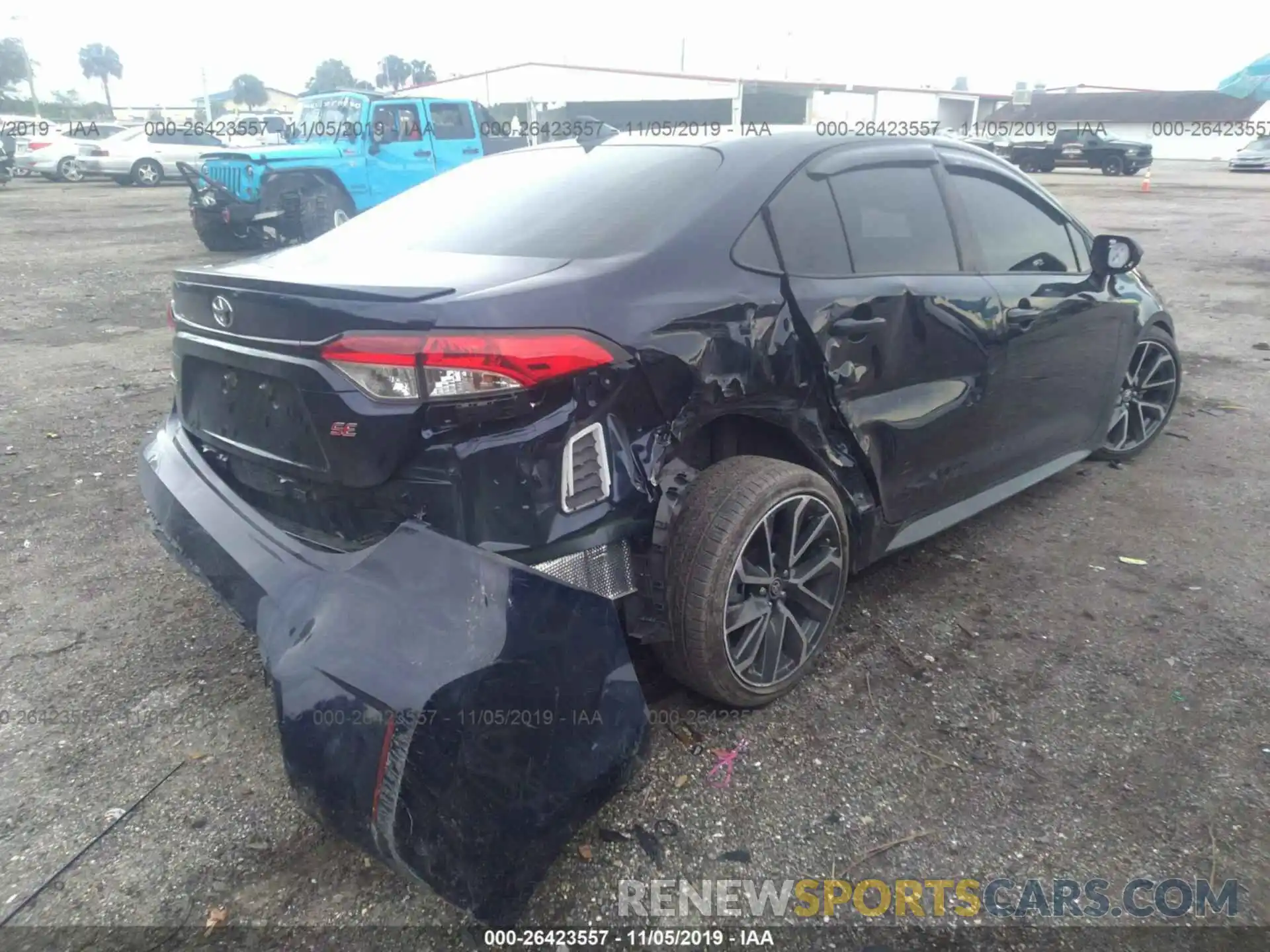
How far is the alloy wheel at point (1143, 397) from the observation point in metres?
4.58

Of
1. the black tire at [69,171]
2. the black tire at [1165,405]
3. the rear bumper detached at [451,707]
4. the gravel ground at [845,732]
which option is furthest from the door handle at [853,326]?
the black tire at [69,171]

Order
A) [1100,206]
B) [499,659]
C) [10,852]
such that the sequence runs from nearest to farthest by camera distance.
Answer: [499,659] → [10,852] → [1100,206]

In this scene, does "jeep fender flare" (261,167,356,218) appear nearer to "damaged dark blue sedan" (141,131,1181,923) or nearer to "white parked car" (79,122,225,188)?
"damaged dark blue sedan" (141,131,1181,923)

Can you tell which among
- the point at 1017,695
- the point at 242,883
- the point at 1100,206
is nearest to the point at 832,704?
the point at 1017,695

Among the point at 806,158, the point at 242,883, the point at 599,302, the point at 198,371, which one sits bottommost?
the point at 242,883

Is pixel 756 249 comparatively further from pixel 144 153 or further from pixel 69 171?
pixel 69 171

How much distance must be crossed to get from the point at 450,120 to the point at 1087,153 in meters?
25.2

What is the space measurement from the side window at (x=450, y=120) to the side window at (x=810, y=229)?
1211 cm

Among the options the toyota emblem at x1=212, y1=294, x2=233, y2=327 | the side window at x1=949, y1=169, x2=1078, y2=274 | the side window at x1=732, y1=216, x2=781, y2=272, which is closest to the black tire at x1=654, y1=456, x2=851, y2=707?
the side window at x1=732, y1=216, x2=781, y2=272

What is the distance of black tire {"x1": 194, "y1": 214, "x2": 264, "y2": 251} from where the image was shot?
1201 cm

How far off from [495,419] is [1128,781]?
1.93 m

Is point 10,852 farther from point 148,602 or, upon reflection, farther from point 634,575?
point 634,575

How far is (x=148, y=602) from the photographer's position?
3.30 m

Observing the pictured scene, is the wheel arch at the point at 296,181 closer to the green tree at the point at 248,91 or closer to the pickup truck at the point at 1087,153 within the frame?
the pickup truck at the point at 1087,153
